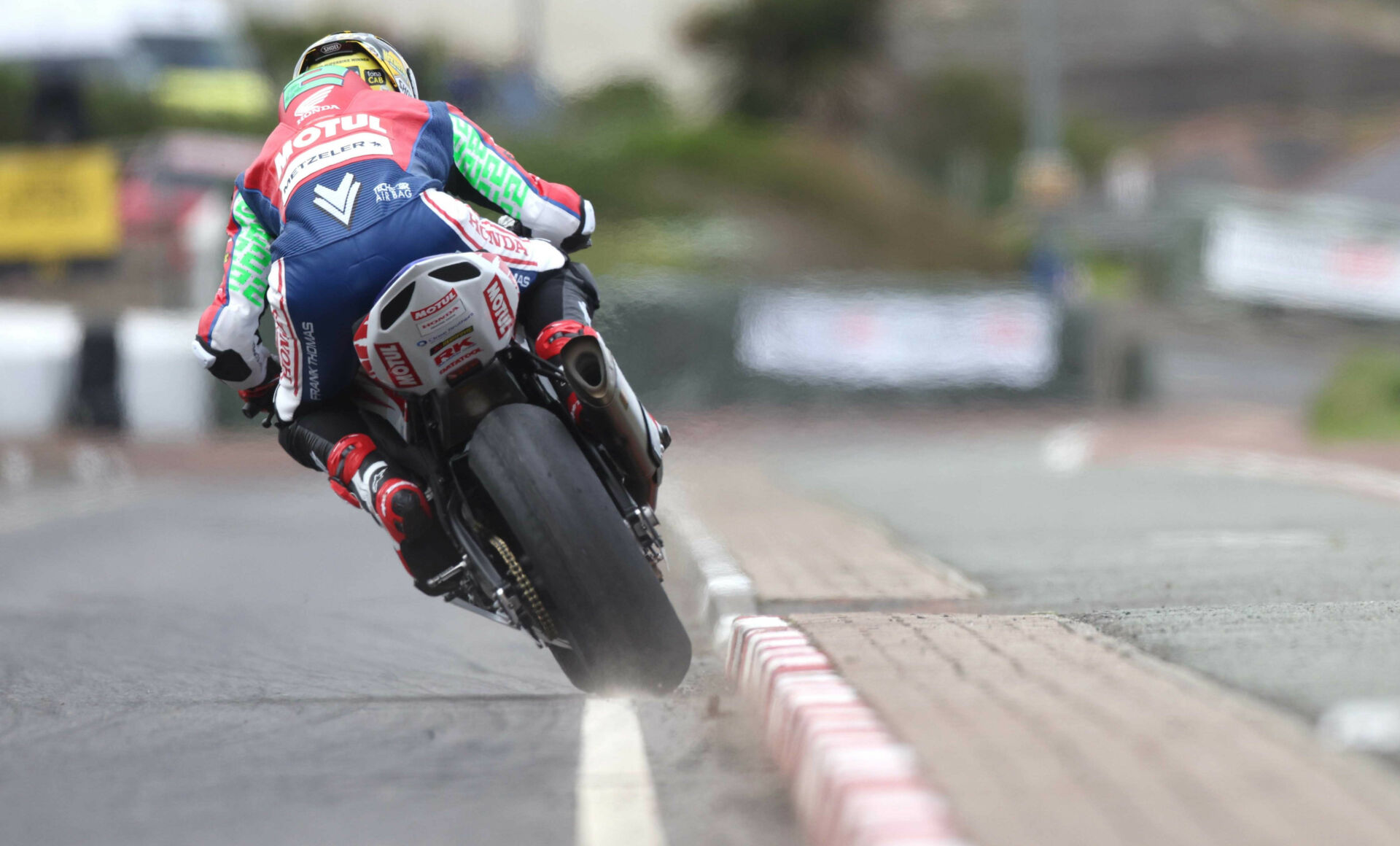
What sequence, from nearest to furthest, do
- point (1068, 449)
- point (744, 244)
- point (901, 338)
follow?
point (1068, 449), point (901, 338), point (744, 244)

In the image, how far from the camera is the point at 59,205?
25.4 meters

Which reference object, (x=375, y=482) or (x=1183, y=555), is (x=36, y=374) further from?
(x=375, y=482)

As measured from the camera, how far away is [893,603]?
5.88 metres

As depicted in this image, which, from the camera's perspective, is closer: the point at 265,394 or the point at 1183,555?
the point at 265,394

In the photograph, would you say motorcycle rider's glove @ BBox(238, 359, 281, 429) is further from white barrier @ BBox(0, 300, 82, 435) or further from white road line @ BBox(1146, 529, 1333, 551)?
white barrier @ BBox(0, 300, 82, 435)

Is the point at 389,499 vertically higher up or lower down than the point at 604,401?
lower down

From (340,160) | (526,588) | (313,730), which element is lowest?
(313,730)

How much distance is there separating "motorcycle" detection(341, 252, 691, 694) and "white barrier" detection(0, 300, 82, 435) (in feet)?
49.9

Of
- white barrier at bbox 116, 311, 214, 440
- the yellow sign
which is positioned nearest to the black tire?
white barrier at bbox 116, 311, 214, 440

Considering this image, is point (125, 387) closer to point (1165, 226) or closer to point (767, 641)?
point (767, 641)

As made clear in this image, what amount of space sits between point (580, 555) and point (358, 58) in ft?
5.23

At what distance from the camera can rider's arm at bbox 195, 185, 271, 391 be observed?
4.77m

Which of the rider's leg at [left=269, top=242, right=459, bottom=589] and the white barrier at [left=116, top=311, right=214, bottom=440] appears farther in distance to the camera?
the white barrier at [left=116, top=311, right=214, bottom=440]

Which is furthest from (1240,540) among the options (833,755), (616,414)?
(833,755)
